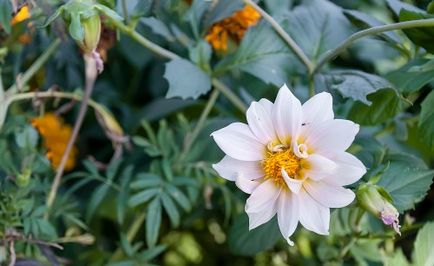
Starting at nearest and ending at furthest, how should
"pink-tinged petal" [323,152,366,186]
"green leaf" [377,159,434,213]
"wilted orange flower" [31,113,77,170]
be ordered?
"pink-tinged petal" [323,152,366,186]
"green leaf" [377,159,434,213]
"wilted orange flower" [31,113,77,170]

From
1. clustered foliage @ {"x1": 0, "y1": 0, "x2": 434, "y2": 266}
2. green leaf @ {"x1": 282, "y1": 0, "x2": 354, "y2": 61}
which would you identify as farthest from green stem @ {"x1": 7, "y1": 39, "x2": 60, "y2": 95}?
green leaf @ {"x1": 282, "y1": 0, "x2": 354, "y2": 61}

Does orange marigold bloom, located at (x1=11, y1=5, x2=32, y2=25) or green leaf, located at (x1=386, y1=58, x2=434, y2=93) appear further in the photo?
orange marigold bloom, located at (x1=11, y1=5, x2=32, y2=25)

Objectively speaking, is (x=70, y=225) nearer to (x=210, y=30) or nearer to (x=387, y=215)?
(x=210, y=30)

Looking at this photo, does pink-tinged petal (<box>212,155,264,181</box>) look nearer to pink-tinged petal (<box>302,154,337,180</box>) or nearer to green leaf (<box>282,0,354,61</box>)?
pink-tinged petal (<box>302,154,337,180</box>)

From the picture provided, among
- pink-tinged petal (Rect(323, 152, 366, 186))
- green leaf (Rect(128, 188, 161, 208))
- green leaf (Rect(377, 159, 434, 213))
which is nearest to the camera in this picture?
pink-tinged petal (Rect(323, 152, 366, 186))

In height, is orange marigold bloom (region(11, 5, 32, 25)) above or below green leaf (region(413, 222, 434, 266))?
above

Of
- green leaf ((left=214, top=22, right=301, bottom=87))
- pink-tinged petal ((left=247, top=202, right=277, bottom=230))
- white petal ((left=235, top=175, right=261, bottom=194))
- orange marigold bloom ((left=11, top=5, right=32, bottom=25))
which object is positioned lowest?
pink-tinged petal ((left=247, top=202, right=277, bottom=230))

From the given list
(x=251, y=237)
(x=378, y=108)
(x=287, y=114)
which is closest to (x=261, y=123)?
(x=287, y=114)
